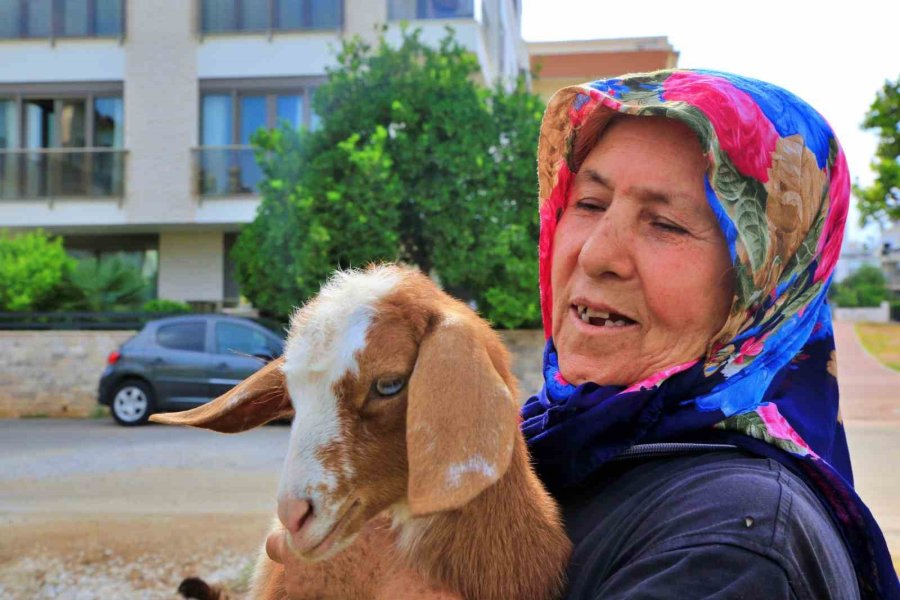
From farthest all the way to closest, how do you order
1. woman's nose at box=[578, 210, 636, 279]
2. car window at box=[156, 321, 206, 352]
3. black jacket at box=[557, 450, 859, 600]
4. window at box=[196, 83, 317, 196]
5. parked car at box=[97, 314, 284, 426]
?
window at box=[196, 83, 317, 196]
car window at box=[156, 321, 206, 352]
parked car at box=[97, 314, 284, 426]
woman's nose at box=[578, 210, 636, 279]
black jacket at box=[557, 450, 859, 600]

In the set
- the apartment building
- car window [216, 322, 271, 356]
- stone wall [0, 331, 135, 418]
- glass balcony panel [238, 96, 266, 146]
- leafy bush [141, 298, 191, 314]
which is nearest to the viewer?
car window [216, 322, 271, 356]

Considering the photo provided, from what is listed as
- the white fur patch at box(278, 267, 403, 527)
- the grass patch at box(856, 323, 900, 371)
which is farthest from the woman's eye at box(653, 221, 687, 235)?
the grass patch at box(856, 323, 900, 371)

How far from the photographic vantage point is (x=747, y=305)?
165 cm

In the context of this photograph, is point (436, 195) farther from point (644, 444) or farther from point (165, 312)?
point (644, 444)

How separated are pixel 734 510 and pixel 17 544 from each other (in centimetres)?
635

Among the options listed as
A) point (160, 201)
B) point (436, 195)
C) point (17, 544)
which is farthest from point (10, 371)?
point (17, 544)

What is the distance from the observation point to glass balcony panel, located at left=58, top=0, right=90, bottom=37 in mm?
19734

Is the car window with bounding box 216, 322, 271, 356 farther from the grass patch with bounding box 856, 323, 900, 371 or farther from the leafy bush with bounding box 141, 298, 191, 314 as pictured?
the grass patch with bounding box 856, 323, 900, 371

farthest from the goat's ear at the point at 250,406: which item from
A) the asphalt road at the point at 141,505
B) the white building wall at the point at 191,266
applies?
the white building wall at the point at 191,266

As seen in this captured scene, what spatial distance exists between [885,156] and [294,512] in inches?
1076

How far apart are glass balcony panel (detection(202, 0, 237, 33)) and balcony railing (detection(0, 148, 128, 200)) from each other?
3338 millimetres

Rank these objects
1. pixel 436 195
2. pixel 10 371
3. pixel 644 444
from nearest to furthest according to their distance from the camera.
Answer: pixel 644 444, pixel 436 195, pixel 10 371

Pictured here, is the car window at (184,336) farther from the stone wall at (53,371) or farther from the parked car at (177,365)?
the stone wall at (53,371)

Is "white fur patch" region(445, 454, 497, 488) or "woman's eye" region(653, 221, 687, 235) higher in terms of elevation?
"woman's eye" region(653, 221, 687, 235)
